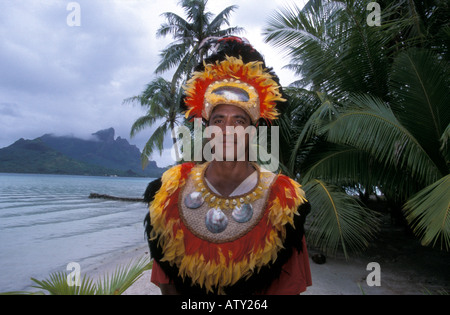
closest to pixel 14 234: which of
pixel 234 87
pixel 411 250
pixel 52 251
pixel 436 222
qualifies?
pixel 52 251

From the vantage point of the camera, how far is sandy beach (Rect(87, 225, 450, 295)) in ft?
17.3

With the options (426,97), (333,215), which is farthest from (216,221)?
(426,97)

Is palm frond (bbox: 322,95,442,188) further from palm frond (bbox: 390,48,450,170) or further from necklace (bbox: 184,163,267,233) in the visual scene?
necklace (bbox: 184,163,267,233)

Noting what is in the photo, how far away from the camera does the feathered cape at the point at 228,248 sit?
1.42 metres

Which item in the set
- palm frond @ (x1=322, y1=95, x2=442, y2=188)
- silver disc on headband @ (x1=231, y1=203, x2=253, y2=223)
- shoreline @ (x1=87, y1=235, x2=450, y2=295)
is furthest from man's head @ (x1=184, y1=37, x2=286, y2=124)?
shoreline @ (x1=87, y1=235, x2=450, y2=295)

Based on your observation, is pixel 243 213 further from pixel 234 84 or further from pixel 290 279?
pixel 234 84

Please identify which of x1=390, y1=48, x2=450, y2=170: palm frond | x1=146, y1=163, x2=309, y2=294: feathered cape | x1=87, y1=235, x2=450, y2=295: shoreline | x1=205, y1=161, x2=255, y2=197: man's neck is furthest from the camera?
x1=87, y1=235, x2=450, y2=295: shoreline

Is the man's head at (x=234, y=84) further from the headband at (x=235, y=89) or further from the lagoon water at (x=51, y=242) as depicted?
the lagoon water at (x=51, y=242)

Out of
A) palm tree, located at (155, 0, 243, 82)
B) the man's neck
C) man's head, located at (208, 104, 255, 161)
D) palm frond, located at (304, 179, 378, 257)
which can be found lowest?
palm frond, located at (304, 179, 378, 257)

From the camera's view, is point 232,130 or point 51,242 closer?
point 232,130

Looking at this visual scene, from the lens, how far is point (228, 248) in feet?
4.83

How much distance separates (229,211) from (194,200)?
229 mm

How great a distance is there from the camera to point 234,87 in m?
1.70

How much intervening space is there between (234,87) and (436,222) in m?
2.83
